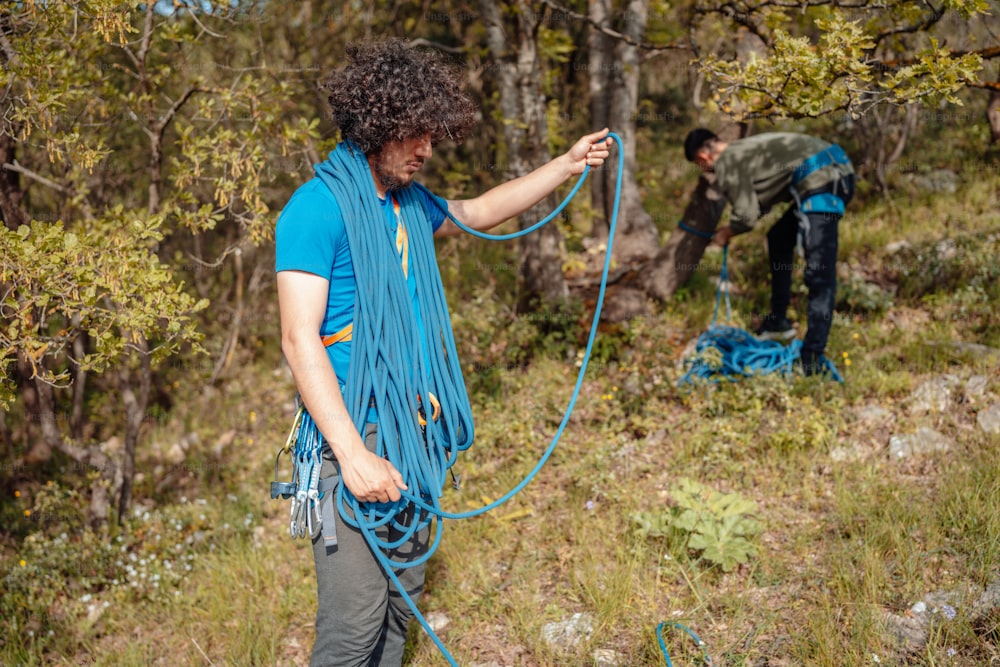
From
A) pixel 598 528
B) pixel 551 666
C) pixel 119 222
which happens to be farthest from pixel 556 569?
pixel 119 222

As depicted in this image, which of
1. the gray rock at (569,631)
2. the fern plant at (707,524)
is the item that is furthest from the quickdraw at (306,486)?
the fern plant at (707,524)

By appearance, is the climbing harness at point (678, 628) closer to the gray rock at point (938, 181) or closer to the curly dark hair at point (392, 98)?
the curly dark hair at point (392, 98)

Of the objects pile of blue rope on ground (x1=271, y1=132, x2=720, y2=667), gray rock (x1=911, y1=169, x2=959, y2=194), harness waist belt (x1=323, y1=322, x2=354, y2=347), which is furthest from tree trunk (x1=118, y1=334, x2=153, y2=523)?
gray rock (x1=911, y1=169, x2=959, y2=194)

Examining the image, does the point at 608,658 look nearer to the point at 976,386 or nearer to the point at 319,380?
the point at 319,380

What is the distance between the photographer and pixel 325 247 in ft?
6.82

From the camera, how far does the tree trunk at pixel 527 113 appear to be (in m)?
5.18

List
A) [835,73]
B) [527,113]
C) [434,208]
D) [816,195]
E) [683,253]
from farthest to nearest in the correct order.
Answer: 1. [683,253]
2. [527,113]
3. [816,195]
4. [835,73]
5. [434,208]

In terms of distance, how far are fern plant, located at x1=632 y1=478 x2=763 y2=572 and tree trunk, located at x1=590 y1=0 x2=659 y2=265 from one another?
2.87 m

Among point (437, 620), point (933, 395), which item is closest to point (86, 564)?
point (437, 620)

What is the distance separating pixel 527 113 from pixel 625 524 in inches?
116

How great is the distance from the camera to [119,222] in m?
3.85

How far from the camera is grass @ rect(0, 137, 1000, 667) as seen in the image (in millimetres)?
3055

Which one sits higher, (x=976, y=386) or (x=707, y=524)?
(x=976, y=386)

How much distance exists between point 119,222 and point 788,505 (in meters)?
3.63
